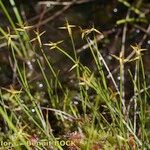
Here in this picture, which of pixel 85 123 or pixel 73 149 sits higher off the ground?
pixel 85 123

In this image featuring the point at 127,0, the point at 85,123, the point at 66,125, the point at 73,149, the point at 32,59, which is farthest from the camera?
the point at 127,0

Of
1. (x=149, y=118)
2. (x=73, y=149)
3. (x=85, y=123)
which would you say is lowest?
(x=149, y=118)

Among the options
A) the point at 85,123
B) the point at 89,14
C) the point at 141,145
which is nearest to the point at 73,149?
the point at 85,123

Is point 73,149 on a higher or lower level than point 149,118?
higher

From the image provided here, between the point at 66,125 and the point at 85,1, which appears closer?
the point at 66,125

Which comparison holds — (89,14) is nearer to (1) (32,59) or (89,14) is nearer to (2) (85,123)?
(1) (32,59)

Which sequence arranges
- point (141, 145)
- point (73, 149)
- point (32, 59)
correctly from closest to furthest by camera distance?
point (141, 145) < point (73, 149) < point (32, 59)

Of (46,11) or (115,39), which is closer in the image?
(115,39)

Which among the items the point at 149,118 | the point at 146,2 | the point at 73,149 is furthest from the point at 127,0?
the point at 73,149

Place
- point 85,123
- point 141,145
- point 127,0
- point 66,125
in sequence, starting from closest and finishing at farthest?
1. point 141,145
2. point 85,123
3. point 66,125
4. point 127,0

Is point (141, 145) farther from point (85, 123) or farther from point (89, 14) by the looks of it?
point (89, 14)
